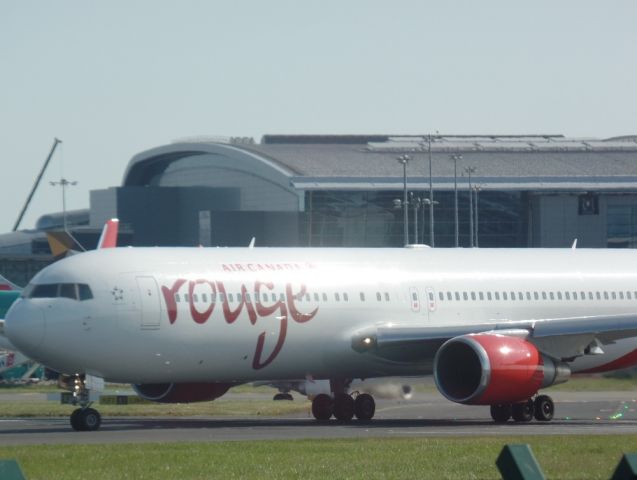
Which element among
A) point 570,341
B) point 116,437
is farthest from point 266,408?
point 116,437

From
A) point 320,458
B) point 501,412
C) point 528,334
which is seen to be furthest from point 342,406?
point 320,458

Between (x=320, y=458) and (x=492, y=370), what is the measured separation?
37.1ft

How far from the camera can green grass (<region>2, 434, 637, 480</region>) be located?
20.3 meters

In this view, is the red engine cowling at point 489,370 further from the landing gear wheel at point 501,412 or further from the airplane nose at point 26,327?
the airplane nose at point 26,327

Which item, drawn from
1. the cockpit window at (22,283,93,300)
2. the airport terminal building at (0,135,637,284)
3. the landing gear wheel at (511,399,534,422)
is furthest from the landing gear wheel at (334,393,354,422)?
the airport terminal building at (0,135,637,284)

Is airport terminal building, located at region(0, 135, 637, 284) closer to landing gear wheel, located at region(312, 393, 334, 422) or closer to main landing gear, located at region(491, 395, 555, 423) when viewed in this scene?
landing gear wheel, located at region(312, 393, 334, 422)

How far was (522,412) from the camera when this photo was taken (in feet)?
116

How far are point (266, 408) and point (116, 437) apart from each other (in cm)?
1610

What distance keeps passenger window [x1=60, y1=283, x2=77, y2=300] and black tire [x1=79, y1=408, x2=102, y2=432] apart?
260 centimetres

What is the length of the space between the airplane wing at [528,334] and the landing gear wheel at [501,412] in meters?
1.72

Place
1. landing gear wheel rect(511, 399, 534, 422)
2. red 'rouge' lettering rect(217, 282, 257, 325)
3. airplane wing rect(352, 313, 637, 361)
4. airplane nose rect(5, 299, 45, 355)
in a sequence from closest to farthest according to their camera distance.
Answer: airplane nose rect(5, 299, 45, 355) < red 'rouge' lettering rect(217, 282, 257, 325) < airplane wing rect(352, 313, 637, 361) < landing gear wheel rect(511, 399, 534, 422)

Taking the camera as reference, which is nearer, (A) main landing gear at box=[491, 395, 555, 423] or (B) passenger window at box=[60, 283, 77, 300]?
(B) passenger window at box=[60, 283, 77, 300]

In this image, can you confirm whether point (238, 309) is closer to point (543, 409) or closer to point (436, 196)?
point (543, 409)

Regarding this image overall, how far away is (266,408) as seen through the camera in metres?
45.2
